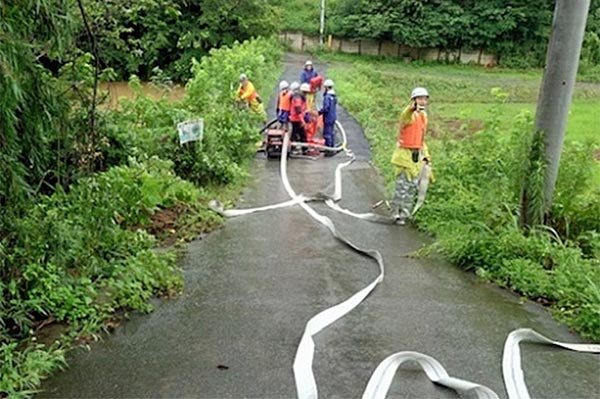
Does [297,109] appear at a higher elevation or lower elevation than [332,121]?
higher

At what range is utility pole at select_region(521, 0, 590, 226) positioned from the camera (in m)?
6.28

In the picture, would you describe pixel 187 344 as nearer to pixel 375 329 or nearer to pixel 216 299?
pixel 216 299

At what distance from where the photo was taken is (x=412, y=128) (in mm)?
7770

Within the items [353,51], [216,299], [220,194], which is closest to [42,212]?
[216,299]

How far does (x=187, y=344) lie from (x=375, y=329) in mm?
1482

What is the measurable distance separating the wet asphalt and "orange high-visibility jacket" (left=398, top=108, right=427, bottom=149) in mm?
1275

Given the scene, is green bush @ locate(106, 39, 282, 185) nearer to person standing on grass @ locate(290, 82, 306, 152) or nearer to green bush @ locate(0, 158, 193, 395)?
person standing on grass @ locate(290, 82, 306, 152)

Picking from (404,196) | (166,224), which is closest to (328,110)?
(404,196)

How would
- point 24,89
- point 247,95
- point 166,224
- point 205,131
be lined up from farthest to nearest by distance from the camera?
point 247,95
point 205,131
point 166,224
point 24,89

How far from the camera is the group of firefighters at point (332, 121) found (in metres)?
7.77

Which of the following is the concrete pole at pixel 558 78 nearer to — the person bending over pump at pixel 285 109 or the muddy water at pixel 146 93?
the muddy water at pixel 146 93

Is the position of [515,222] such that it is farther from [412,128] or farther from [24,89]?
[24,89]

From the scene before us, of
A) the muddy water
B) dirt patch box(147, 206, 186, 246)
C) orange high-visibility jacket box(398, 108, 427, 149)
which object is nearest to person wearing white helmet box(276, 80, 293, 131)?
the muddy water

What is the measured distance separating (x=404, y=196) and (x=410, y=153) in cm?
58
